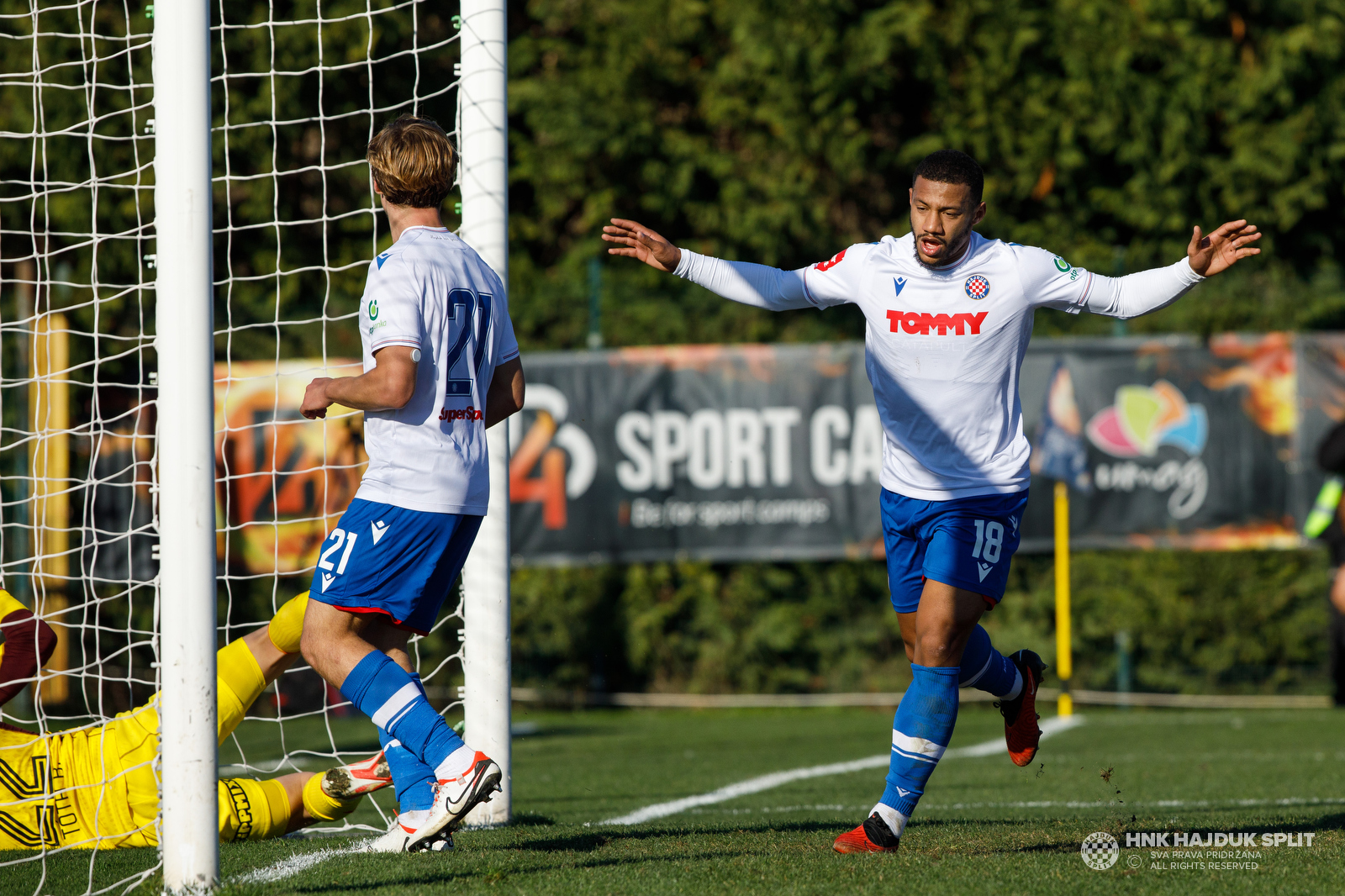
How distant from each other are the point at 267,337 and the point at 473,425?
345 inches

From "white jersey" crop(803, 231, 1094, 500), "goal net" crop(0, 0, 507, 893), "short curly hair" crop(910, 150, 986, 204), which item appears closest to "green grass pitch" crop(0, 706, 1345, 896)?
"white jersey" crop(803, 231, 1094, 500)

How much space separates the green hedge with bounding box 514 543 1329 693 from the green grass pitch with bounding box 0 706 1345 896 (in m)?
1.63

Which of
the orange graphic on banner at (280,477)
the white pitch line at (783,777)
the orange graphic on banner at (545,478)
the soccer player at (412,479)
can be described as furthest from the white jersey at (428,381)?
the orange graphic on banner at (545,478)

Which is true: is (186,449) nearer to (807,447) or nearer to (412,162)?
(412,162)

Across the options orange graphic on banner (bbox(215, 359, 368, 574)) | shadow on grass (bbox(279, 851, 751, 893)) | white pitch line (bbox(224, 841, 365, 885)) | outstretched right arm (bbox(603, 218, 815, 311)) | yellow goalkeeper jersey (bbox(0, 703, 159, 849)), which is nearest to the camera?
shadow on grass (bbox(279, 851, 751, 893))

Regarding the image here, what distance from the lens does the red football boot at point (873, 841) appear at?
13.0 ft

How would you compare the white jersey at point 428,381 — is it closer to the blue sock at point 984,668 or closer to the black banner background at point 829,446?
the blue sock at point 984,668

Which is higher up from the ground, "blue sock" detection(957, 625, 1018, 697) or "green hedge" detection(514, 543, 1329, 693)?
"blue sock" detection(957, 625, 1018, 697)

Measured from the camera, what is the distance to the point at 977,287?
414cm

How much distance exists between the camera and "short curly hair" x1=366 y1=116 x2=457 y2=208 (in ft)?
12.2

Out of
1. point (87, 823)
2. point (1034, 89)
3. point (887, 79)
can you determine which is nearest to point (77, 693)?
point (87, 823)

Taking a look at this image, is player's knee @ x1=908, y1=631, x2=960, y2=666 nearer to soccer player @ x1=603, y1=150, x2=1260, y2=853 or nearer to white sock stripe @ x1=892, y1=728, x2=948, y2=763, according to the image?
soccer player @ x1=603, y1=150, x2=1260, y2=853

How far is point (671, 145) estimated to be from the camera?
522 inches

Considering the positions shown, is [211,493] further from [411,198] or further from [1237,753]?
[1237,753]
